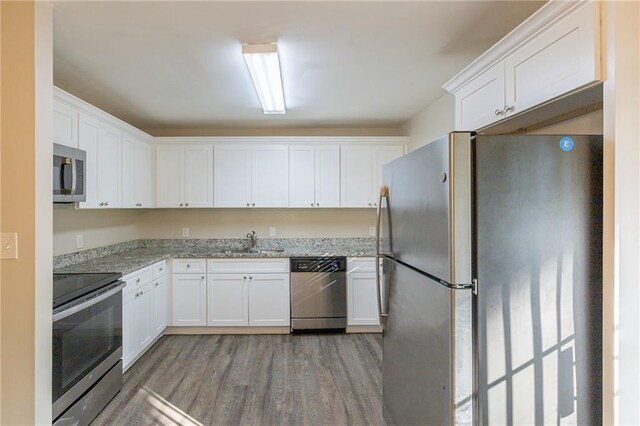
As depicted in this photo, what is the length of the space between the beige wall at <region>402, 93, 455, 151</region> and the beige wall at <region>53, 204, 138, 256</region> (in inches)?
134

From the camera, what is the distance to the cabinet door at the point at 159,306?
3473mm

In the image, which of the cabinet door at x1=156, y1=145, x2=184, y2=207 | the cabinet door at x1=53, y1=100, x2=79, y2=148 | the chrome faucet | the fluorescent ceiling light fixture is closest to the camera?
the fluorescent ceiling light fixture

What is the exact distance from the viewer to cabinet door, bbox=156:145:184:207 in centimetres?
423

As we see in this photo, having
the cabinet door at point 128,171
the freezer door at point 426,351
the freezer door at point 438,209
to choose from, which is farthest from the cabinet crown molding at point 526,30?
the cabinet door at point 128,171

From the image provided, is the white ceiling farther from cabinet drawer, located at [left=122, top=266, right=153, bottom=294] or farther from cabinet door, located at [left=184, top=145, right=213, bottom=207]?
cabinet drawer, located at [left=122, top=266, right=153, bottom=294]

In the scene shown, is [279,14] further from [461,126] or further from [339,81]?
[461,126]

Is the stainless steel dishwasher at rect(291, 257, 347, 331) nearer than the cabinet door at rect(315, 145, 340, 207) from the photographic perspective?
Yes

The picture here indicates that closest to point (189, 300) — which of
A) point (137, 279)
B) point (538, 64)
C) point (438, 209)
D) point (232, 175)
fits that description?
point (137, 279)

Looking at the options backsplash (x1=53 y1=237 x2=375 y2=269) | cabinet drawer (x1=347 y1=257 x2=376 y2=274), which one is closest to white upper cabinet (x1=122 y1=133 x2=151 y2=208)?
backsplash (x1=53 y1=237 x2=375 y2=269)

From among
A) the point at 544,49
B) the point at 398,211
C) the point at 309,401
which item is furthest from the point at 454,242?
the point at 309,401

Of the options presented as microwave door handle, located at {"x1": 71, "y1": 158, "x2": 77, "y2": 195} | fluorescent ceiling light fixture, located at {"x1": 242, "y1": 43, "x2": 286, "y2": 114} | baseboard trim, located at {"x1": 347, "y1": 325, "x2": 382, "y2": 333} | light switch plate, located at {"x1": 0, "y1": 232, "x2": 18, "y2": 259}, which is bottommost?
baseboard trim, located at {"x1": 347, "y1": 325, "x2": 382, "y2": 333}

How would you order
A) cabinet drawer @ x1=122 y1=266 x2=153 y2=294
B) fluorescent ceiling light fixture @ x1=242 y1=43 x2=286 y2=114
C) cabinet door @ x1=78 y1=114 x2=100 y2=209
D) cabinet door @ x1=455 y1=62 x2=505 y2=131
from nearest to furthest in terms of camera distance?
cabinet door @ x1=455 y1=62 x2=505 y2=131, fluorescent ceiling light fixture @ x1=242 y1=43 x2=286 y2=114, cabinet door @ x1=78 y1=114 x2=100 y2=209, cabinet drawer @ x1=122 y1=266 x2=153 y2=294

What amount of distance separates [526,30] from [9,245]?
2626mm

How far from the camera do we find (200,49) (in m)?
2.30
